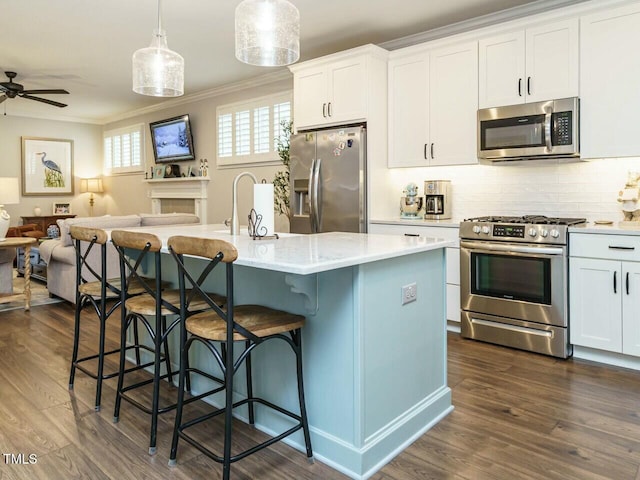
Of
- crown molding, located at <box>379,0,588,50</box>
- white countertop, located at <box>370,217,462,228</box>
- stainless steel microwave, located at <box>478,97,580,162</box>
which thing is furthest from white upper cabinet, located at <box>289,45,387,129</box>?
stainless steel microwave, located at <box>478,97,580,162</box>

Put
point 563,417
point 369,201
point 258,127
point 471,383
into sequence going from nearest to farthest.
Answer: point 563,417 < point 471,383 < point 369,201 < point 258,127

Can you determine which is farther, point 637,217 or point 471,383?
point 637,217

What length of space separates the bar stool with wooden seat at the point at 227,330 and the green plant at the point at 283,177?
3.47 m

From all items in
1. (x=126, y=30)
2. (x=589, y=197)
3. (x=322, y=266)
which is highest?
(x=126, y=30)

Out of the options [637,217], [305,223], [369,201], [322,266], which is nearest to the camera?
[322,266]

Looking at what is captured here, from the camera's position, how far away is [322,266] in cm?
175

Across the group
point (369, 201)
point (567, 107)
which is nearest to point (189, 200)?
point (369, 201)

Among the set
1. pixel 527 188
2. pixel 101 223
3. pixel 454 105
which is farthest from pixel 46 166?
pixel 527 188

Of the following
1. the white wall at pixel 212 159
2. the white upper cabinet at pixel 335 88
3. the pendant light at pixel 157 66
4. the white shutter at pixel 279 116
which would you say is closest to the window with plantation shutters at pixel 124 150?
the white wall at pixel 212 159

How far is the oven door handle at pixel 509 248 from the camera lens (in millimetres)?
3441

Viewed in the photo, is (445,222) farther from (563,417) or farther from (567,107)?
(563,417)

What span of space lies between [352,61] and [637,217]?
270 cm

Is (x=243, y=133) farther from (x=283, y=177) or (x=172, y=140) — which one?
(x=172, y=140)

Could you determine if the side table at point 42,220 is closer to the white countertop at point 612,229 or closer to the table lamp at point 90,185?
the table lamp at point 90,185
